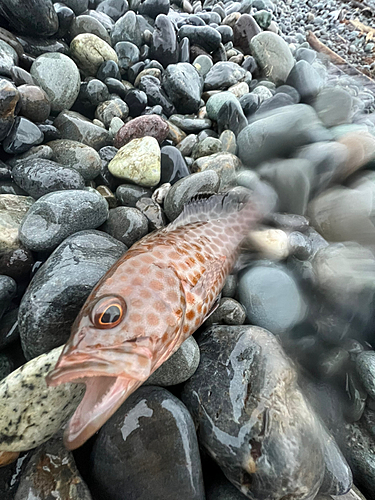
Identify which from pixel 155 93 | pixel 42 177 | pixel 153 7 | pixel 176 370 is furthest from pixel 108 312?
pixel 153 7

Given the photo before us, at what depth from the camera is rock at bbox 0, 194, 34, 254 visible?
2.65 metres

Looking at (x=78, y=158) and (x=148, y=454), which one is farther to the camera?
(x=78, y=158)

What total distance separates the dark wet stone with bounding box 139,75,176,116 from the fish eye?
416 cm

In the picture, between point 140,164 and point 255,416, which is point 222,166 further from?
Answer: point 255,416

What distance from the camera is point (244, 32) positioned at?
23.3 ft

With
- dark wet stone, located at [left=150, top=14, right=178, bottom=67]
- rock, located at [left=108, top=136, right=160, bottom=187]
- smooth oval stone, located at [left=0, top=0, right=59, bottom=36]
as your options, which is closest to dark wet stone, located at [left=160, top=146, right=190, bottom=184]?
rock, located at [left=108, top=136, right=160, bottom=187]

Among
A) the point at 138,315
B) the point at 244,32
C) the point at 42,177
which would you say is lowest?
the point at 42,177

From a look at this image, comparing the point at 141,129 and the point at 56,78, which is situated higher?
the point at 56,78

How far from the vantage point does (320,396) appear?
252 cm

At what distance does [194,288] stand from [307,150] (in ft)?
8.70

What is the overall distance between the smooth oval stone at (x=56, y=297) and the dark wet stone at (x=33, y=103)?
2250mm

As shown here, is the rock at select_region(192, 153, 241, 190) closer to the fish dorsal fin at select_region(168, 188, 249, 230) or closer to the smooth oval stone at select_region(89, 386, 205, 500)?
the fish dorsal fin at select_region(168, 188, 249, 230)

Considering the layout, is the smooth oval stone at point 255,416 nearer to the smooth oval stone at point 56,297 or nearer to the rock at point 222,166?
the smooth oval stone at point 56,297

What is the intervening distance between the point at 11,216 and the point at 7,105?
1328 millimetres
